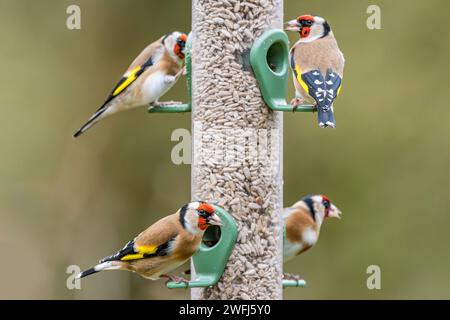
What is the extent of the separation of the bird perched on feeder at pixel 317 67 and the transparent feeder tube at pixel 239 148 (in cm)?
39

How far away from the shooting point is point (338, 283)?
49.3 ft

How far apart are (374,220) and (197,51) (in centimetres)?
698

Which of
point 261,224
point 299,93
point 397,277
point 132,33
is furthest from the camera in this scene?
point 132,33

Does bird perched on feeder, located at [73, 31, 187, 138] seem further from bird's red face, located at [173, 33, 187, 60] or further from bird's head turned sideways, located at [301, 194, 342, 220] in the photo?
→ bird's head turned sideways, located at [301, 194, 342, 220]

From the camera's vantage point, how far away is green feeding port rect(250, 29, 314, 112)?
8445mm

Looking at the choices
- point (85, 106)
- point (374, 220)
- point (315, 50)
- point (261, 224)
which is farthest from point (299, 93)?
point (85, 106)

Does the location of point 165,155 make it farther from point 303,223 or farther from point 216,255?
point 216,255

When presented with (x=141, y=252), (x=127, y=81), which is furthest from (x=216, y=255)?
(x=127, y=81)

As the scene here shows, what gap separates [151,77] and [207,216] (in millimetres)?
2478

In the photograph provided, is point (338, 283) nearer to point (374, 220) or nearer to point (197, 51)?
point (374, 220)

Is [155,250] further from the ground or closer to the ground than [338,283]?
further from the ground

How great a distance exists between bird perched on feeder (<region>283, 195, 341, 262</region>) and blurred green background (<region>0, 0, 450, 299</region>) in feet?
15.1

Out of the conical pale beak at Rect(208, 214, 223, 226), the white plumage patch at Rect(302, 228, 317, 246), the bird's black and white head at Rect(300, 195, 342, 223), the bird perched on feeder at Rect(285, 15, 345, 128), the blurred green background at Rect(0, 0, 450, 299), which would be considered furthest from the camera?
the blurred green background at Rect(0, 0, 450, 299)

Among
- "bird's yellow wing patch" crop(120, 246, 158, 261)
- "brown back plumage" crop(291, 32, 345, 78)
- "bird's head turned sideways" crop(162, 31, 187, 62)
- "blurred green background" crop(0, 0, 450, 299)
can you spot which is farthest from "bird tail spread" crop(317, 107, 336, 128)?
"blurred green background" crop(0, 0, 450, 299)
